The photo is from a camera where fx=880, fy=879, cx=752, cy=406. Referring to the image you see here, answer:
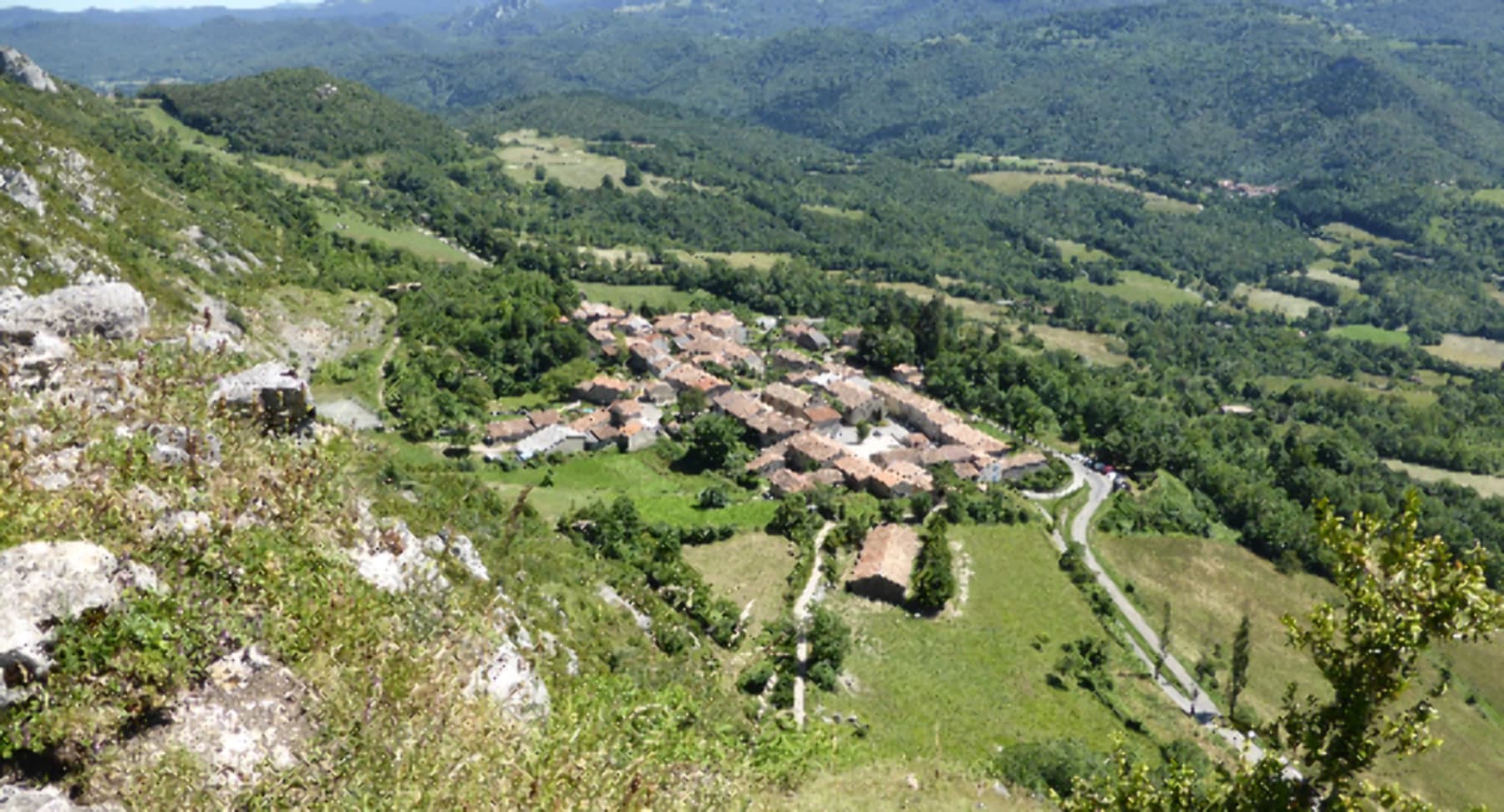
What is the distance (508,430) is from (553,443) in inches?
131

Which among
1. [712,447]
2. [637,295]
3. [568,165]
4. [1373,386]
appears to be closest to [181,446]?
[712,447]

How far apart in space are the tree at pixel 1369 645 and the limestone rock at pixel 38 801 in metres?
12.8

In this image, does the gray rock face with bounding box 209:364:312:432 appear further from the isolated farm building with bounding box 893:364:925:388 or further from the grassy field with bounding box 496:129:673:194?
the grassy field with bounding box 496:129:673:194

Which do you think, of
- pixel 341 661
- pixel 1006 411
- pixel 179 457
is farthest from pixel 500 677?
pixel 1006 411

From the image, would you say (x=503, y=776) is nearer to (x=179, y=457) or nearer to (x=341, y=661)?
(x=341, y=661)

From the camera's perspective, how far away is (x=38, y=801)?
27.4 ft

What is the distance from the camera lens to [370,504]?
16.4 m

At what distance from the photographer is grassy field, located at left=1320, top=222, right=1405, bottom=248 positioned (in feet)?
621

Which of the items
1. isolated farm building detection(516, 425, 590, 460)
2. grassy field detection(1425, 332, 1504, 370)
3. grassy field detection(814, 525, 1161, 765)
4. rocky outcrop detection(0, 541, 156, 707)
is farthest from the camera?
grassy field detection(1425, 332, 1504, 370)

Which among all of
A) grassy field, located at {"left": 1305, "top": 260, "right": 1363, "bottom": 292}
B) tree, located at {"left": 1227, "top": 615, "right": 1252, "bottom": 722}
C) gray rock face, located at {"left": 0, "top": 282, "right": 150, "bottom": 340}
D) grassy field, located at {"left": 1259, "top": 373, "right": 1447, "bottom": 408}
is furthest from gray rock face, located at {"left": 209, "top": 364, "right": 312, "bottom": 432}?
grassy field, located at {"left": 1305, "top": 260, "right": 1363, "bottom": 292}

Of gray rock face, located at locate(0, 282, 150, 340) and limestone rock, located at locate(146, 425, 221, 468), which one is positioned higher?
gray rock face, located at locate(0, 282, 150, 340)

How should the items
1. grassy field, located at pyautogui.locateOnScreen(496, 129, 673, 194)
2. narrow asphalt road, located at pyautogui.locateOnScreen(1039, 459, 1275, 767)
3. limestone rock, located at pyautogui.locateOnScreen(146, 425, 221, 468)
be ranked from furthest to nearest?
1. grassy field, located at pyautogui.locateOnScreen(496, 129, 673, 194)
2. narrow asphalt road, located at pyautogui.locateOnScreen(1039, 459, 1275, 767)
3. limestone rock, located at pyautogui.locateOnScreen(146, 425, 221, 468)

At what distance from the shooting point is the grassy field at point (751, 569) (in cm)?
4462

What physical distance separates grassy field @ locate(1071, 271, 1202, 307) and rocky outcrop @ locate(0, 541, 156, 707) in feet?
521
